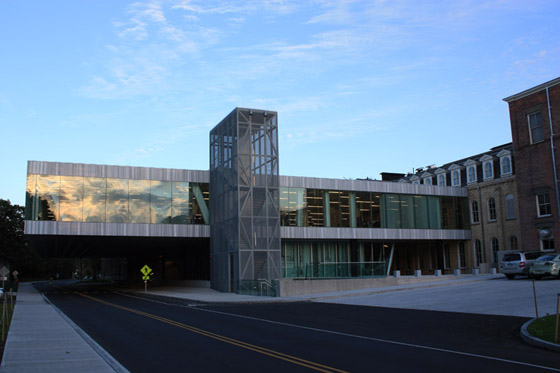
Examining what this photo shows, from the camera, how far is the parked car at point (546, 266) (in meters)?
28.5

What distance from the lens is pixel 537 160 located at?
39656 mm

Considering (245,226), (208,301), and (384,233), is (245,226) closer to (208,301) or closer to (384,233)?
(208,301)

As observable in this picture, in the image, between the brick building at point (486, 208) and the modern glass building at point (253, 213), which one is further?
the brick building at point (486, 208)

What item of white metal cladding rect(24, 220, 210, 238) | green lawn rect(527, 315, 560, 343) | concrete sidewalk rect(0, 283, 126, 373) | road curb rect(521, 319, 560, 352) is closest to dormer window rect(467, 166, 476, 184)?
white metal cladding rect(24, 220, 210, 238)

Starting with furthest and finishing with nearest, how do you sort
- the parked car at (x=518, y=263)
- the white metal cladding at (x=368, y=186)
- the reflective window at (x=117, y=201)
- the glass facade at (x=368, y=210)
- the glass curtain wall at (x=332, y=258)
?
the white metal cladding at (x=368, y=186)
the glass facade at (x=368, y=210)
the reflective window at (x=117, y=201)
the glass curtain wall at (x=332, y=258)
the parked car at (x=518, y=263)

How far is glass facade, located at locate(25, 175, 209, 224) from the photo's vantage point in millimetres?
38750

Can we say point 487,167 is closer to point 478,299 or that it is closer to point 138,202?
point 478,299

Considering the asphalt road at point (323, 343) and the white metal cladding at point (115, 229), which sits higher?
Answer: the white metal cladding at point (115, 229)

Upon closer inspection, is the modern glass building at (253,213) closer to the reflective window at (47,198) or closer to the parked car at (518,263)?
the reflective window at (47,198)

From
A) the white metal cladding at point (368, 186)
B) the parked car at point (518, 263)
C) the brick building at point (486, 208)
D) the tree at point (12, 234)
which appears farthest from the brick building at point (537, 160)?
the tree at point (12, 234)

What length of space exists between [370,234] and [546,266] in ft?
61.7

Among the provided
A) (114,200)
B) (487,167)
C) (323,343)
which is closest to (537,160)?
(487,167)

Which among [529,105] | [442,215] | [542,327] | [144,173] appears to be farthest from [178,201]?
[542,327]

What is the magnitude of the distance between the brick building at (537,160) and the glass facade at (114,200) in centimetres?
2563
